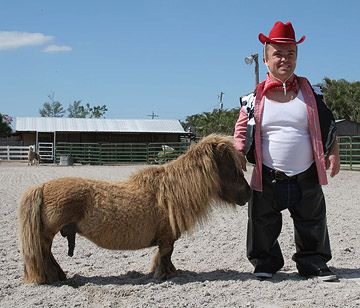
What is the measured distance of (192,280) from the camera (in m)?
4.24

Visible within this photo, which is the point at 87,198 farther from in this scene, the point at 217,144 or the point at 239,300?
the point at 239,300

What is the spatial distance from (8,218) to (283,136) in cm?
534

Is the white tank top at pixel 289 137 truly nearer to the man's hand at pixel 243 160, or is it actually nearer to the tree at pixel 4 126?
the man's hand at pixel 243 160

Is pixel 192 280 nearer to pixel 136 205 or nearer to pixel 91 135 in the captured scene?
pixel 136 205

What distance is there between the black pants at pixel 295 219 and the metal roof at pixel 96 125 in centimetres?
3399

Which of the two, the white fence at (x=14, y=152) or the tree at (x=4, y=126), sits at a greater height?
the tree at (x=4, y=126)

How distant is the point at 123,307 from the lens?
11.8 ft

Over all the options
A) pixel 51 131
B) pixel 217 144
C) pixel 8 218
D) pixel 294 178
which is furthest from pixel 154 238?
pixel 51 131

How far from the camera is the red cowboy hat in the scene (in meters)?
4.18

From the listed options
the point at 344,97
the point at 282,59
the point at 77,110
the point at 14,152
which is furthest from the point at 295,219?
the point at 77,110

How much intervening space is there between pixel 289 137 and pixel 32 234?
2.09 m

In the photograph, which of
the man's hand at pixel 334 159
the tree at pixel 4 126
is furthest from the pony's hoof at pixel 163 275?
the tree at pixel 4 126

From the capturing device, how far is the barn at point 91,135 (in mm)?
33906

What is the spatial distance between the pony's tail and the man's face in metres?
2.05
